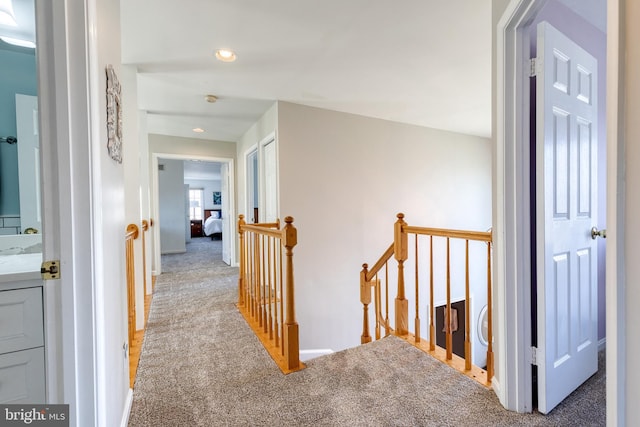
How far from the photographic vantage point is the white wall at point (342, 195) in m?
3.21

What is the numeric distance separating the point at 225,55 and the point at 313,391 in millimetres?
2449

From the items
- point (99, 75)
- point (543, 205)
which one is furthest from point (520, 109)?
point (99, 75)

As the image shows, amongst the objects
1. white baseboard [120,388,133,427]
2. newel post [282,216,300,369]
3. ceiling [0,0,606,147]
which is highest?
ceiling [0,0,606,147]

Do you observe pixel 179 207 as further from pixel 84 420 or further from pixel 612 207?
pixel 612 207

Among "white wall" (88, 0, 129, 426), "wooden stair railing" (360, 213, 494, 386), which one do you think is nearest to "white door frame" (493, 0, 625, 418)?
"wooden stair railing" (360, 213, 494, 386)

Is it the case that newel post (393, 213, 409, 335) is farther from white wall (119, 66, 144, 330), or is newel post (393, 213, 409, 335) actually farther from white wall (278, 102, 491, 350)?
white wall (119, 66, 144, 330)

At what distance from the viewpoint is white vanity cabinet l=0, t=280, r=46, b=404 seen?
884 millimetres

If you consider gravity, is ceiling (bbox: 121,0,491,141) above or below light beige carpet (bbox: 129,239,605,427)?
above

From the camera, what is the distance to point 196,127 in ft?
13.4

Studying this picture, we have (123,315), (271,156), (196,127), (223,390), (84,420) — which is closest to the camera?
(84,420)

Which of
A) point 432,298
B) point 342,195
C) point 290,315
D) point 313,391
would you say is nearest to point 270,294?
point 290,315

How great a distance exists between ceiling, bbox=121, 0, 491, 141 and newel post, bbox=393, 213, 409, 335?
1.30 metres

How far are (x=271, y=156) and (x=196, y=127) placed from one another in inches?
56.5

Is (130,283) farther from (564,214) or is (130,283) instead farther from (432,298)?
(564,214)
